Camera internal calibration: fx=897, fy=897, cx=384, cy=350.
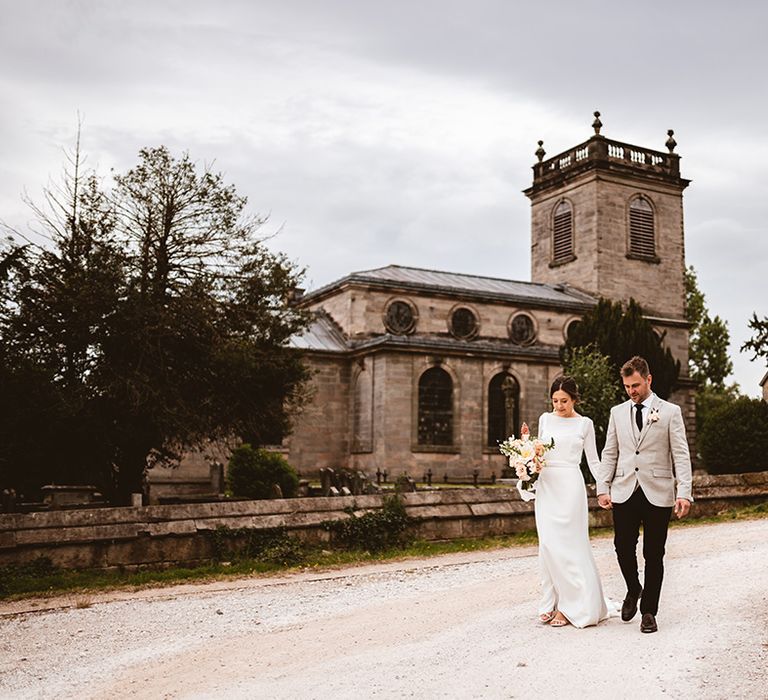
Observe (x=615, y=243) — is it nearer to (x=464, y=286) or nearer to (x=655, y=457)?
(x=464, y=286)

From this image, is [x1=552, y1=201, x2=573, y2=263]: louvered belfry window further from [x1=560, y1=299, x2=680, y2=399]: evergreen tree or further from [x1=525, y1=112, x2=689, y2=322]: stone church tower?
[x1=560, y1=299, x2=680, y2=399]: evergreen tree

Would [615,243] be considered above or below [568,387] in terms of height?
above

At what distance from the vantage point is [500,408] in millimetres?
37844

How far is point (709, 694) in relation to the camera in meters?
5.34

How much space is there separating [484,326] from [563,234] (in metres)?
9.57

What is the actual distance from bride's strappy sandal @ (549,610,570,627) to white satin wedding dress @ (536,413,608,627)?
0.19ft

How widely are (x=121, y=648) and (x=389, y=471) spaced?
27.5 m

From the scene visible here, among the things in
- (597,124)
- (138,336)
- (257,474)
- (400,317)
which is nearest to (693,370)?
(597,124)

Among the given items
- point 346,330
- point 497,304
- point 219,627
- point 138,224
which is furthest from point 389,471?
point 219,627

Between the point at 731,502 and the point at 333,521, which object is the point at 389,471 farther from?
the point at 333,521

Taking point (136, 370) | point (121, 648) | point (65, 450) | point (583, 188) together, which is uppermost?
point (583, 188)

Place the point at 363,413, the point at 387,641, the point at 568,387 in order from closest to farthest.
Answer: the point at 387,641 < the point at 568,387 < the point at 363,413

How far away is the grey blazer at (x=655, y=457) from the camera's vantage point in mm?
6906

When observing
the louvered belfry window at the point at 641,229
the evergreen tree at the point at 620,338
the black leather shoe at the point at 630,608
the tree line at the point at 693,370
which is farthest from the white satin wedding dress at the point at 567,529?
the louvered belfry window at the point at 641,229
